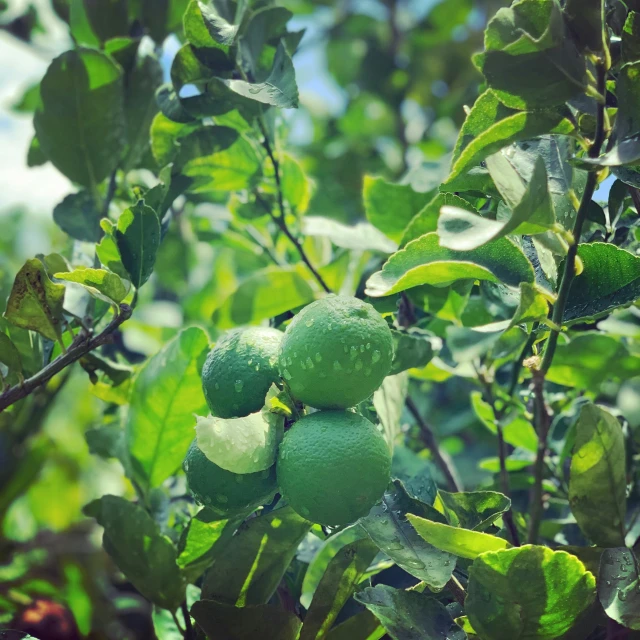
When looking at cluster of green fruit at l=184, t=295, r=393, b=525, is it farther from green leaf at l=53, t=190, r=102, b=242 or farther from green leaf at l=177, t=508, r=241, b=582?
green leaf at l=53, t=190, r=102, b=242

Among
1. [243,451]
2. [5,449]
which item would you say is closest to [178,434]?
[243,451]

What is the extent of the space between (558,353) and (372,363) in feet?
1.44

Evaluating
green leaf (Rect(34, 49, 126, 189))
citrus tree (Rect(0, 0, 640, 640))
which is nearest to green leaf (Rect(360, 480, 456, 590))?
citrus tree (Rect(0, 0, 640, 640))

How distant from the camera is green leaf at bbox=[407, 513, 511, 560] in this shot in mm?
548

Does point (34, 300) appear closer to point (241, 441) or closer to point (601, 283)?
point (241, 441)

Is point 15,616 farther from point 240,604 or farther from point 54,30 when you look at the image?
point 54,30

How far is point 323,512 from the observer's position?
1.86 feet

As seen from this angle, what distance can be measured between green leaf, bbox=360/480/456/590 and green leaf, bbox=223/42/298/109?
382mm

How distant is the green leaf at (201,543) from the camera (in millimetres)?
742

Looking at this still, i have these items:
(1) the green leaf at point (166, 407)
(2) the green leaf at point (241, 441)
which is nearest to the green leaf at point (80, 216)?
(1) the green leaf at point (166, 407)

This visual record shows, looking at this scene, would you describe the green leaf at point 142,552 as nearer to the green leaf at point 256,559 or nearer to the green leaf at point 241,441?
the green leaf at point 256,559

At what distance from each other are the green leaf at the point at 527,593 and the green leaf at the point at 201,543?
273 mm

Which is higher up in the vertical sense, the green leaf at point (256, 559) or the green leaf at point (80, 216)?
the green leaf at point (80, 216)

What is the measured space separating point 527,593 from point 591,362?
1.49 ft
